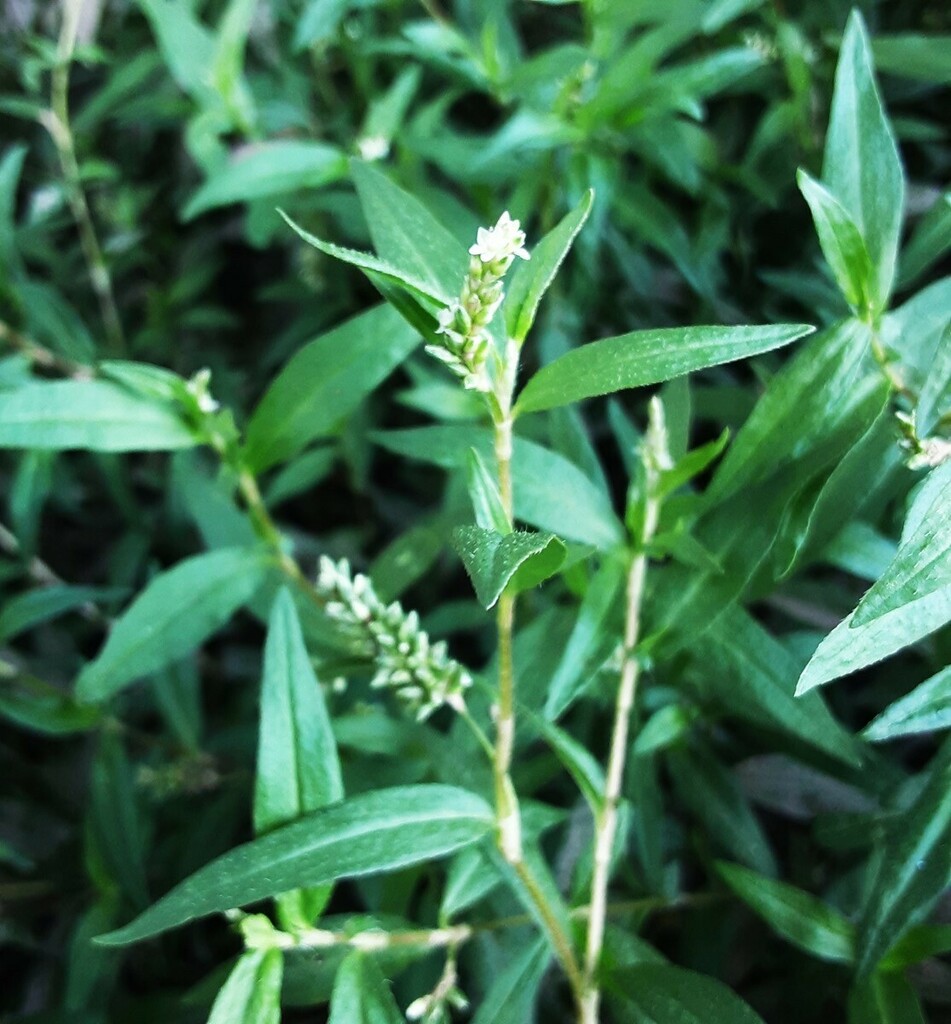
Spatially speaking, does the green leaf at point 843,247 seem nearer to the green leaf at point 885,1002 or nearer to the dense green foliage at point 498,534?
the dense green foliage at point 498,534

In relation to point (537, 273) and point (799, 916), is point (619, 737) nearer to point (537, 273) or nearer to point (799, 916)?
point (799, 916)

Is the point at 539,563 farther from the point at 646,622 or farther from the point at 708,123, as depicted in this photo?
the point at 708,123

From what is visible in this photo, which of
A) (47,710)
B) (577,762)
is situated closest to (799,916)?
(577,762)

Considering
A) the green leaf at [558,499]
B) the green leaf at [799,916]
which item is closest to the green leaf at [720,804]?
the green leaf at [799,916]

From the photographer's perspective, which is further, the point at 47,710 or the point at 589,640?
the point at 47,710

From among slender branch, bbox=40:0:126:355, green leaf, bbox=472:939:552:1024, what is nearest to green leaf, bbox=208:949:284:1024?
green leaf, bbox=472:939:552:1024

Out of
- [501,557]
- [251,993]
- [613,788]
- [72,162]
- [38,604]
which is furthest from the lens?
[72,162]
